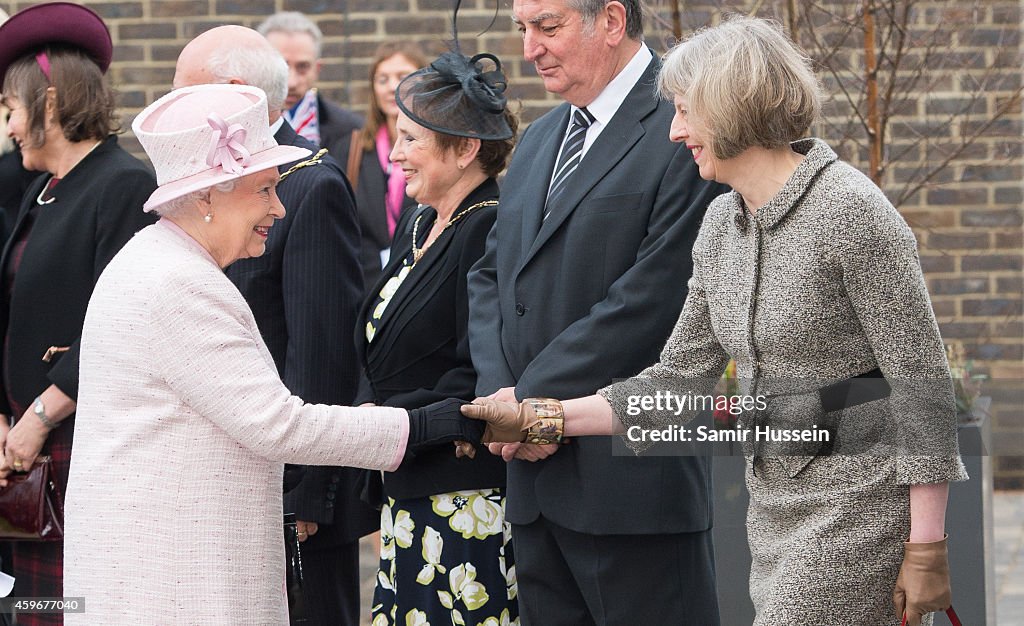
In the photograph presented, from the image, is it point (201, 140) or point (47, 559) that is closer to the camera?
point (201, 140)

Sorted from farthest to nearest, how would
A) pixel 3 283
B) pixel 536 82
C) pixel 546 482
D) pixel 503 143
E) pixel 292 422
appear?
A: pixel 536 82
pixel 3 283
pixel 503 143
pixel 546 482
pixel 292 422

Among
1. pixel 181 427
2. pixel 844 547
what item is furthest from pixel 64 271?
pixel 844 547

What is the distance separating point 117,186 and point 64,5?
2.00ft

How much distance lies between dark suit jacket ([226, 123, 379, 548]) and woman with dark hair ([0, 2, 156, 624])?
1.48 feet

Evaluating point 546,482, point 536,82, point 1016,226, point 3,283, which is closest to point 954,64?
point 1016,226

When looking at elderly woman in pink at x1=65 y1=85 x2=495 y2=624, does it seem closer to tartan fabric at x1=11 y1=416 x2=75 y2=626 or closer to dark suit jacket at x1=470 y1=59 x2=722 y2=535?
dark suit jacket at x1=470 y1=59 x2=722 y2=535

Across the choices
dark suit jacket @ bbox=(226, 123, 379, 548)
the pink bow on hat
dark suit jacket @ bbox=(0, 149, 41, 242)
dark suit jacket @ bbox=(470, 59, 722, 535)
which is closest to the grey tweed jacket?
dark suit jacket @ bbox=(470, 59, 722, 535)

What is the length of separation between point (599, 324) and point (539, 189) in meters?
0.46

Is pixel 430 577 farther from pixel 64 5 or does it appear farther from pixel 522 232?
pixel 64 5

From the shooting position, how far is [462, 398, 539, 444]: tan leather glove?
3230 millimetres

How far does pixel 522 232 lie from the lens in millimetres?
3529

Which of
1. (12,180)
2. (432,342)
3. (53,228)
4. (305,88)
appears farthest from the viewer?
(305,88)

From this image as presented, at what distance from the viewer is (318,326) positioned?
3924mm

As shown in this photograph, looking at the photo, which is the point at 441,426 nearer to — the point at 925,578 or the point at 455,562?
the point at 455,562
